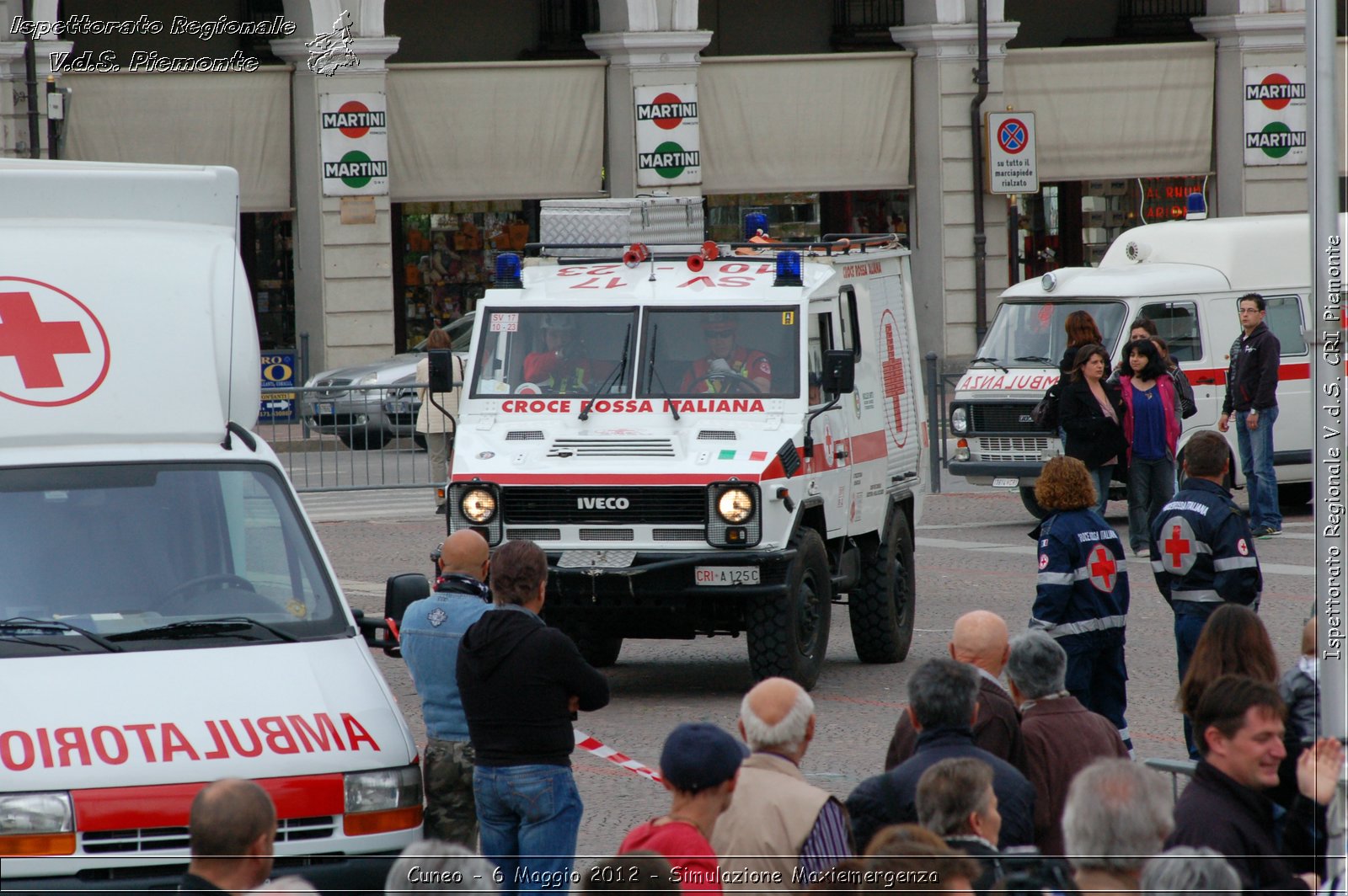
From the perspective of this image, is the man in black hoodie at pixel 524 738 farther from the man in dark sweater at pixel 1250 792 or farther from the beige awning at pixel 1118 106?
the beige awning at pixel 1118 106

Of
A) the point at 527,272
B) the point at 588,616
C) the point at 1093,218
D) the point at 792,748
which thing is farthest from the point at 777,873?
the point at 1093,218

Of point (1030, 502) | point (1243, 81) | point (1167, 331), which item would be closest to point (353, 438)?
point (1030, 502)

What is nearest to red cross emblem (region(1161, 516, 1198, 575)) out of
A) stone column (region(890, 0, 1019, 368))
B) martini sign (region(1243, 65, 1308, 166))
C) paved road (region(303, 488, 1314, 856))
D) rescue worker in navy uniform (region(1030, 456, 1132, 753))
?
rescue worker in navy uniform (region(1030, 456, 1132, 753))

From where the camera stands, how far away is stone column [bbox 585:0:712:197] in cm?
2764

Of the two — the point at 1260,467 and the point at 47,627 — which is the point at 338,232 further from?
the point at 47,627

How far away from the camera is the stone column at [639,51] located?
2764 centimetres

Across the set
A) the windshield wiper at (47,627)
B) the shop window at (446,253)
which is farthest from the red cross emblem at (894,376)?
the shop window at (446,253)

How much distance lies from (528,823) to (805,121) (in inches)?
938

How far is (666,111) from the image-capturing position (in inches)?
1097

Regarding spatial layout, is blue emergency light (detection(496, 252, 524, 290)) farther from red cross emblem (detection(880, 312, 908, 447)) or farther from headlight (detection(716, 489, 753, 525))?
red cross emblem (detection(880, 312, 908, 447))

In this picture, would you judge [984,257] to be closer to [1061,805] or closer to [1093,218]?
[1093,218]

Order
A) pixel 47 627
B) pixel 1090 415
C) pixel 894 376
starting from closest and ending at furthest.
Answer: pixel 47 627 < pixel 894 376 < pixel 1090 415

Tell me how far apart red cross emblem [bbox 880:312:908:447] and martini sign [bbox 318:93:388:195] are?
50.4 ft

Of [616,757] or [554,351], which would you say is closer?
[616,757]
